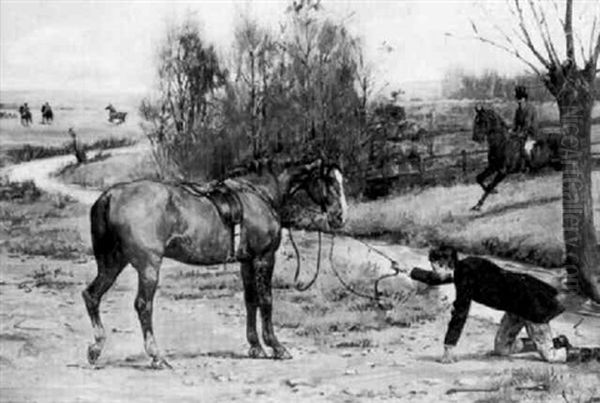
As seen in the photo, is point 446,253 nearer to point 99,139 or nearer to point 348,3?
point 348,3

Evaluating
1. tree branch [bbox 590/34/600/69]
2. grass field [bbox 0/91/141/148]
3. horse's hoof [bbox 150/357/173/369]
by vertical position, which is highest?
tree branch [bbox 590/34/600/69]

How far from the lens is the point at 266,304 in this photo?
3.19 meters

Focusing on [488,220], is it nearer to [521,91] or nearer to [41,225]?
[521,91]

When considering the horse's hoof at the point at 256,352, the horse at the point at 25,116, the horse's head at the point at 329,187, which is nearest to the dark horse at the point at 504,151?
the horse's head at the point at 329,187

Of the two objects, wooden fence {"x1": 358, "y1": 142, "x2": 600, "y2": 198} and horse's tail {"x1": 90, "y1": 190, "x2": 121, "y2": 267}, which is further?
wooden fence {"x1": 358, "y1": 142, "x2": 600, "y2": 198}

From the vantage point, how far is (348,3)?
3.22m

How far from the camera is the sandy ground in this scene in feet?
10.2

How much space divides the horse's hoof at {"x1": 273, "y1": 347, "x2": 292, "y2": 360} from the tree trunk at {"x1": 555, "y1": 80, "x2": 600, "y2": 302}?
→ 89 cm

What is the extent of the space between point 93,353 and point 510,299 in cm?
128

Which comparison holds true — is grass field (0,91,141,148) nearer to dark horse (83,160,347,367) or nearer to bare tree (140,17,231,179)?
bare tree (140,17,231,179)

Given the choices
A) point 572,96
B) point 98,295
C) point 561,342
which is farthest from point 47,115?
point 561,342

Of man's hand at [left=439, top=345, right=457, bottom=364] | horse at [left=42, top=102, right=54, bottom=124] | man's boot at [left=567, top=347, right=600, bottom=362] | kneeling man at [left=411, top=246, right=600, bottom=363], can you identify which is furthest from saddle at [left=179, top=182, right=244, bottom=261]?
man's boot at [left=567, top=347, right=600, bottom=362]

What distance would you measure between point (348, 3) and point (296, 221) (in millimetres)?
697

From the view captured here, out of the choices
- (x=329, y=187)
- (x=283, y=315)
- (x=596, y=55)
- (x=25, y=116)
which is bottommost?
(x=283, y=315)
